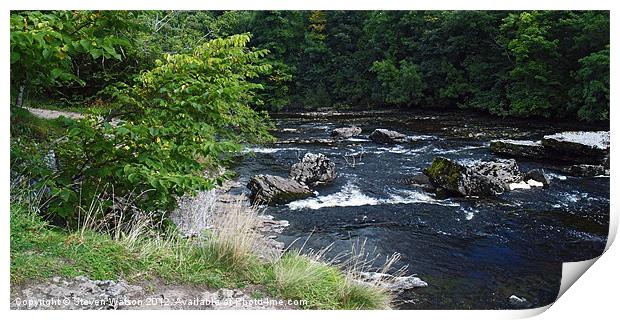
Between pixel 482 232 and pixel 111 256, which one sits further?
pixel 482 232

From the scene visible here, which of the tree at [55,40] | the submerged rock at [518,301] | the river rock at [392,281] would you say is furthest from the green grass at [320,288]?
the tree at [55,40]

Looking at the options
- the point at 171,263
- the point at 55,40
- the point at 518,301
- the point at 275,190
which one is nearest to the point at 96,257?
the point at 171,263

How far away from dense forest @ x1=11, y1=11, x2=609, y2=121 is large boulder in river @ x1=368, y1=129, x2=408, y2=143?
449 mm

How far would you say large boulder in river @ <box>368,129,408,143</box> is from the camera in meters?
7.76

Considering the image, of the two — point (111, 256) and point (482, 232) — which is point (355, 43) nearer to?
point (482, 232)

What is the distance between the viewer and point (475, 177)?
6785mm

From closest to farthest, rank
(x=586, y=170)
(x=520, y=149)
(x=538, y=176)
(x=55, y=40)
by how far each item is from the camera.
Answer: (x=55, y=40), (x=586, y=170), (x=538, y=176), (x=520, y=149)

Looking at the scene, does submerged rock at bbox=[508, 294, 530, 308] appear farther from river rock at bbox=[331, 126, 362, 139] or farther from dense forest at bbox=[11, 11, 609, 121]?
river rock at bbox=[331, 126, 362, 139]

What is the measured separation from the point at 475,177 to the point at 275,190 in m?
2.60

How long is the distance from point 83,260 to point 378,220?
3580mm

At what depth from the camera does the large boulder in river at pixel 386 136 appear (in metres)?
7.76

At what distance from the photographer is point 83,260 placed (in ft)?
10.5

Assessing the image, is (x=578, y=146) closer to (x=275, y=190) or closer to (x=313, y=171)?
→ (x=313, y=171)

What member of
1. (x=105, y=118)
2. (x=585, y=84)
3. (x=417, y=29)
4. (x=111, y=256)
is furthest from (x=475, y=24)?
(x=111, y=256)
